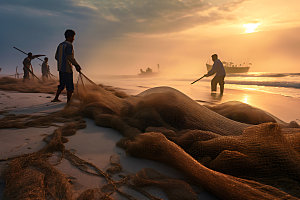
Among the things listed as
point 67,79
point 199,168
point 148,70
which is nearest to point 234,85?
point 67,79

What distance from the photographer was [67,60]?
17.1 feet

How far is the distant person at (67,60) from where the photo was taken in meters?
5.10

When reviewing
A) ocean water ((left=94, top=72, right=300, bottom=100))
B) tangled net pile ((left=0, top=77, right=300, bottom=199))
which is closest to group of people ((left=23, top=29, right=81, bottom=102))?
tangled net pile ((left=0, top=77, right=300, bottom=199))

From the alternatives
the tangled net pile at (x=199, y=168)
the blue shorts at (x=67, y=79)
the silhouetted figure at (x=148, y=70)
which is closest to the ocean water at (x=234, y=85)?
the blue shorts at (x=67, y=79)

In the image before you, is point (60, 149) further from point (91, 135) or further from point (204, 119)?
point (204, 119)

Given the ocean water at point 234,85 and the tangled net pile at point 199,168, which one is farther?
the ocean water at point 234,85

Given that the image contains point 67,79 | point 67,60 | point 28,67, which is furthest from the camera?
point 28,67

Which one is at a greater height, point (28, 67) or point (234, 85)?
point (28, 67)

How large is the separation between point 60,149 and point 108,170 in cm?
68

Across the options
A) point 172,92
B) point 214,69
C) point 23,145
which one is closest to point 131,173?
point 23,145

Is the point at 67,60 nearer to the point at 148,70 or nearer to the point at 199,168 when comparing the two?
the point at 199,168

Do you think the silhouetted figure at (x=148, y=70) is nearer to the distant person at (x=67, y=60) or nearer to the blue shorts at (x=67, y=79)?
the distant person at (x=67, y=60)

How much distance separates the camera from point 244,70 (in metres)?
84.8

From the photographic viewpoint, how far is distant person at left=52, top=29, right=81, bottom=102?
201 inches
